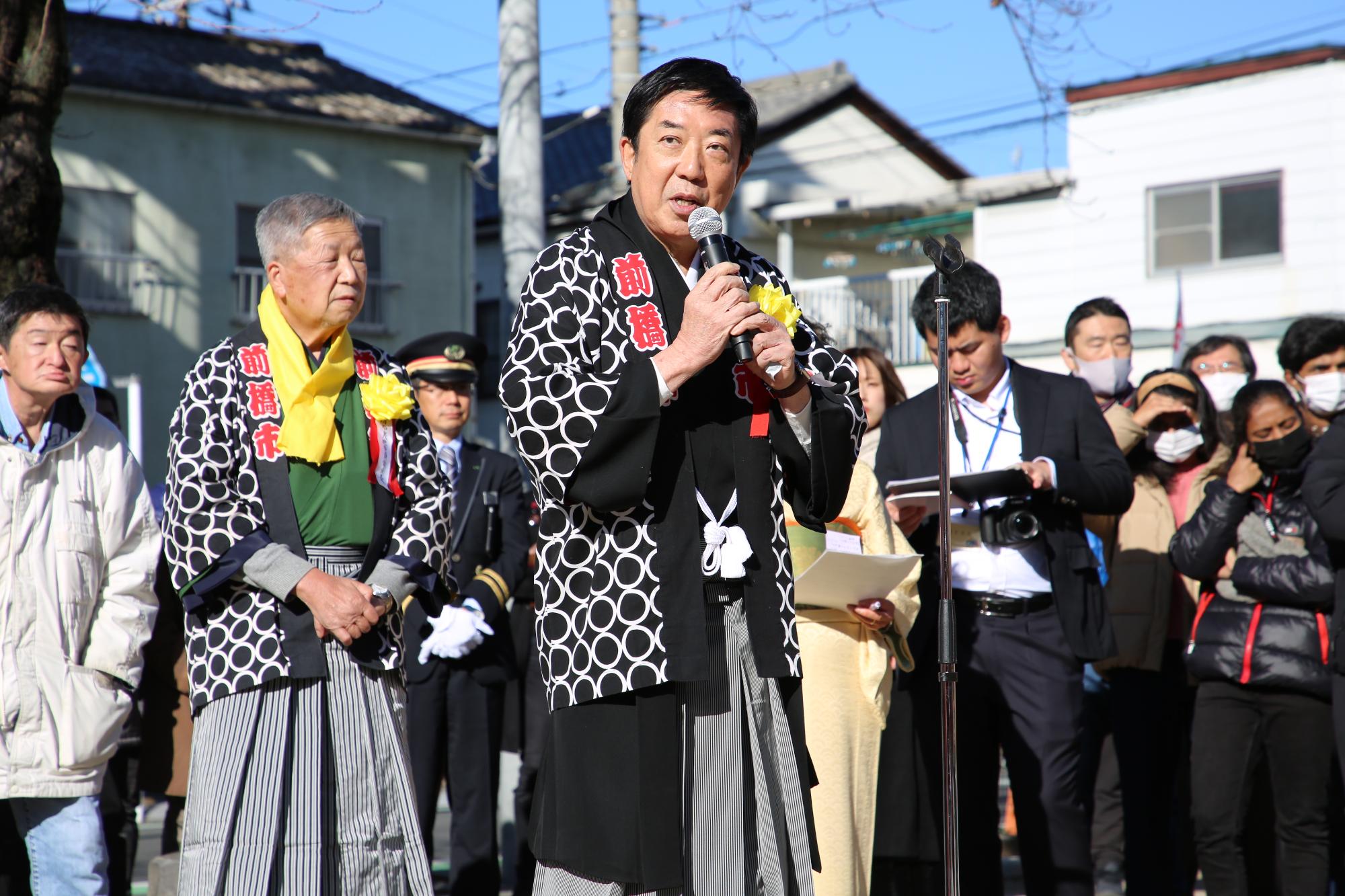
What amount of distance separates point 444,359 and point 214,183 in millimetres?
15458

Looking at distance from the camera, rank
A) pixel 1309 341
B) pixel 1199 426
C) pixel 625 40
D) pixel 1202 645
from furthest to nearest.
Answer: pixel 625 40, pixel 1199 426, pixel 1309 341, pixel 1202 645

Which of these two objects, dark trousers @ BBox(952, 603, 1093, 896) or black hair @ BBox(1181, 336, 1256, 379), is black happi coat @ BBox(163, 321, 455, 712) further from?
black hair @ BBox(1181, 336, 1256, 379)

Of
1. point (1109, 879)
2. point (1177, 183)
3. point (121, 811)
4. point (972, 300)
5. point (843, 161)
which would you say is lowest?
point (1109, 879)

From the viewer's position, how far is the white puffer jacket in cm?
A: 433

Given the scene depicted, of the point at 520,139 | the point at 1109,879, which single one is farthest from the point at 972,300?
the point at 520,139

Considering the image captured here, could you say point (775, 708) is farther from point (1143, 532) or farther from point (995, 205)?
point (995, 205)

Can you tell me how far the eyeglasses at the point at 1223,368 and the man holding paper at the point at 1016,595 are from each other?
1879 millimetres

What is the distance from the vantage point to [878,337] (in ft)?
68.7

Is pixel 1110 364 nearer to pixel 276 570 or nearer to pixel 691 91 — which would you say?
pixel 691 91

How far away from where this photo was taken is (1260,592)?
5160 mm

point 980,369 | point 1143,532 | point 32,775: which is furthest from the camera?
point 1143,532

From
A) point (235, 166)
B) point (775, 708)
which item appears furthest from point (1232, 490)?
point (235, 166)

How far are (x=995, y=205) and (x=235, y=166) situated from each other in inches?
436

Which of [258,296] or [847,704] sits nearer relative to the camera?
[847,704]
